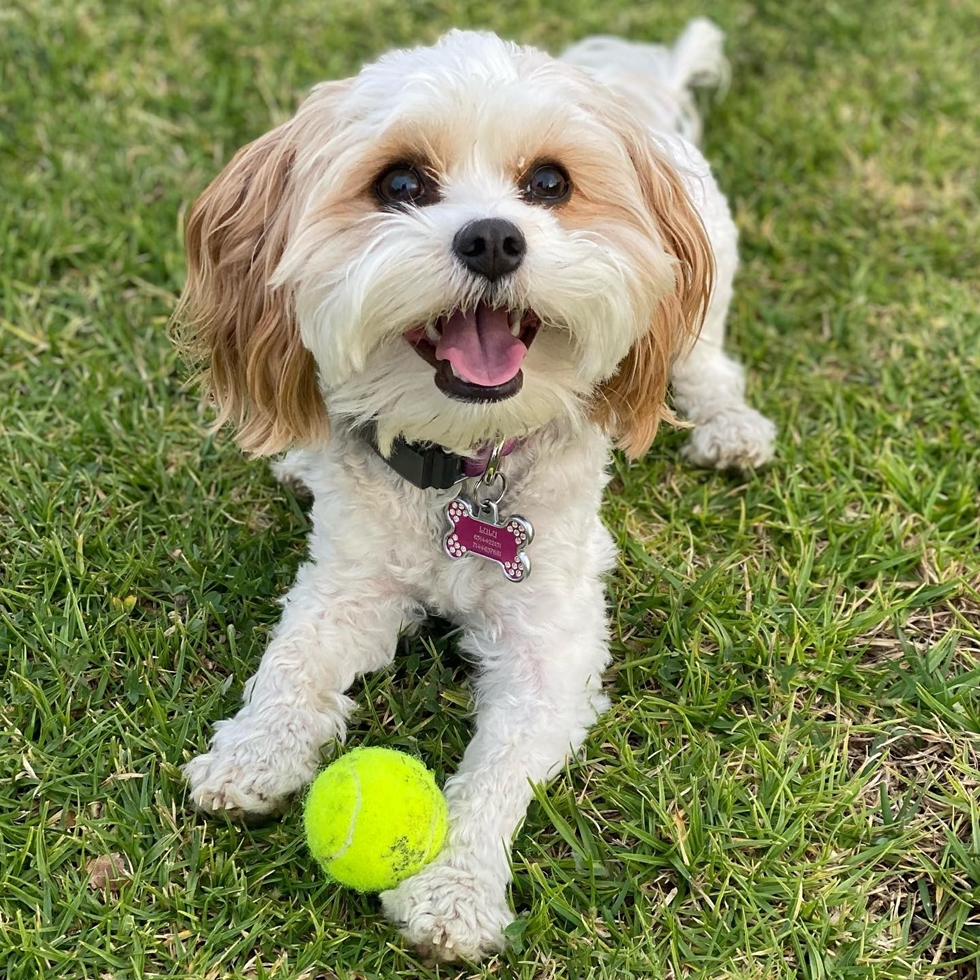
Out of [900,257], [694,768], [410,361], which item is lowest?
[694,768]

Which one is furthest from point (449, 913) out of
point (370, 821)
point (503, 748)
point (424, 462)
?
point (424, 462)

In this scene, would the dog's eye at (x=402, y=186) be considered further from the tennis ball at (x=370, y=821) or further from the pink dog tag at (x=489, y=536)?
the tennis ball at (x=370, y=821)

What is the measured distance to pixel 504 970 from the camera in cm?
255

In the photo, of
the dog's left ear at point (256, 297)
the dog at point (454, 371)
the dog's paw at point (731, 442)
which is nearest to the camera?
the dog at point (454, 371)

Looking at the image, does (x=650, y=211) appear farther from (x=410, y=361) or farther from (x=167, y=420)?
(x=167, y=420)

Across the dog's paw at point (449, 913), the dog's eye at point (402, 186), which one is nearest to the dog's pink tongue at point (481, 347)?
the dog's eye at point (402, 186)

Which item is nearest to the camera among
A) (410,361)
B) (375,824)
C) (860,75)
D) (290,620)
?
(375,824)

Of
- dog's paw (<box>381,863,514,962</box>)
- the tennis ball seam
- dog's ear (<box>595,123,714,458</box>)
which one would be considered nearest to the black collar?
dog's ear (<box>595,123,714,458</box>)

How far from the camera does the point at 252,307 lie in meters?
2.76

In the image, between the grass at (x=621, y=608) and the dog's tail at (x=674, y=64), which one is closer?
the grass at (x=621, y=608)

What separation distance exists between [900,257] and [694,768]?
9.73 ft

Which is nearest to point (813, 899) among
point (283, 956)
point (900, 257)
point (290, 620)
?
point (283, 956)

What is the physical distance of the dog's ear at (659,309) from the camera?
284 cm

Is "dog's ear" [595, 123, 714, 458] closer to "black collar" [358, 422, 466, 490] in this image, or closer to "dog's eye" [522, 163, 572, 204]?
"dog's eye" [522, 163, 572, 204]
